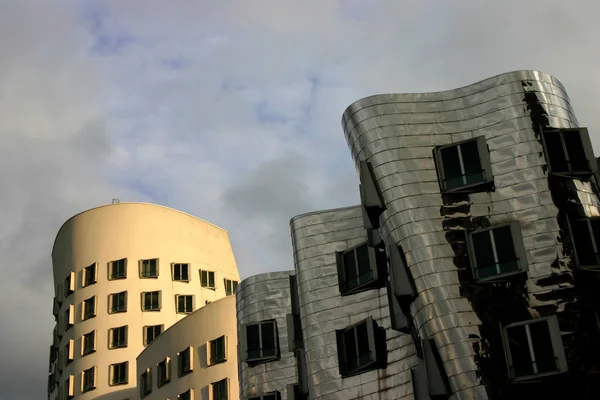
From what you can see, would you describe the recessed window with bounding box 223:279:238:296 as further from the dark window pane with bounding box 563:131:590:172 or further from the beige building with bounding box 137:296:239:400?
the dark window pane with bounding box 563:131:590:172

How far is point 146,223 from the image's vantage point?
54.9m

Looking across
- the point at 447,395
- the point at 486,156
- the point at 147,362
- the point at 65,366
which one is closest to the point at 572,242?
the point at 486,156

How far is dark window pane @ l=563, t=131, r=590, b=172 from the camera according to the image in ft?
76.1

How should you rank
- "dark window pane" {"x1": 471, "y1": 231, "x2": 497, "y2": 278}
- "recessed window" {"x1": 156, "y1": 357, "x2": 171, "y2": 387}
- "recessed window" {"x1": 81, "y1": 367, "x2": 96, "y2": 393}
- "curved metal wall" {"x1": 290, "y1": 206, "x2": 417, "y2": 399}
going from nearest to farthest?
"dark window pane" {"x1": 471, "y1": 231, "x2": 497, "y2": 278} < "curved metal wall" {"x1": 290, "y1": 206, "x2": 417, "y2": 399} < "recessed window" {"x1": 156, "y1": 357, "x2": 171, "y2": 387} < "recessed window" {"x1": 81, "y1": 367, "x2": 96, "y2": 393}

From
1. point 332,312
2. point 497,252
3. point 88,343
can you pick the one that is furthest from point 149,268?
point 497,252

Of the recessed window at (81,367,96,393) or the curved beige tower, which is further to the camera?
the curved beige tower

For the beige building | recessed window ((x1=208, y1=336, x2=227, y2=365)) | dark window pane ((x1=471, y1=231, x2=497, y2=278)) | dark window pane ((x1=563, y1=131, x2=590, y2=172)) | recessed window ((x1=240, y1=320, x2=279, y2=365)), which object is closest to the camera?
dark window pane ((x1=471, y1=231, x2=497, y2=278))

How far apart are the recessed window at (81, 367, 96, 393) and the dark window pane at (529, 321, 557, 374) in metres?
35.0

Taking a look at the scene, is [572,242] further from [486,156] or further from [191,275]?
[191,275]

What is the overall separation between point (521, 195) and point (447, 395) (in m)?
5.57

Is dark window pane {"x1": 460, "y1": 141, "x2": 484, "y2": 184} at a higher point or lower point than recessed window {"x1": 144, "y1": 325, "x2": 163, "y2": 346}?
lower

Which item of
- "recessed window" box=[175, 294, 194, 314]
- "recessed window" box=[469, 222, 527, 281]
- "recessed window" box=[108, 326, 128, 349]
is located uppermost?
"recessed window" box=[175, 294, 194, 314]

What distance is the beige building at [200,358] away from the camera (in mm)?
38344

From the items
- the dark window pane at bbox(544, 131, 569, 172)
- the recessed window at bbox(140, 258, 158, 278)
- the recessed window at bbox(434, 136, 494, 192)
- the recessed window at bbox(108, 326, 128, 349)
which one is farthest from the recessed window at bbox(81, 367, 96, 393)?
the dark window pane at bbox(544, 131, 569, 172)
